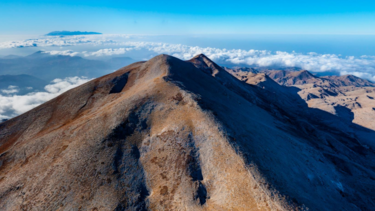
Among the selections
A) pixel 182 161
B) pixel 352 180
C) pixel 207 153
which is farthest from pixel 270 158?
pixel 352 180

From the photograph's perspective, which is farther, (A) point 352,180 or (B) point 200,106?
(A) point 352,180

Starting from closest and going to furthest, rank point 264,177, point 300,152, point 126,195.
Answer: point 264,177, point 126,195, point 300,152

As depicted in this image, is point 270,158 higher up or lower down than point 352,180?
higher up

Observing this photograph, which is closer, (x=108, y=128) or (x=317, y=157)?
(x=108, y=128)

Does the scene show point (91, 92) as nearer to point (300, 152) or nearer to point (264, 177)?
point (264, 177)

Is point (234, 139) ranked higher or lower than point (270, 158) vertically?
higher

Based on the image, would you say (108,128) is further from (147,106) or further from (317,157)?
(317,157)

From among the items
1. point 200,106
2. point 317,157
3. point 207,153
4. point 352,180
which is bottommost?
point 352,180

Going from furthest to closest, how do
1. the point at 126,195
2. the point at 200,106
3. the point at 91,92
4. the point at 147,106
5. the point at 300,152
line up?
the point at 91,92
the point at 300,152
the point at 147,106
the point at 200,106
the point at 126,195

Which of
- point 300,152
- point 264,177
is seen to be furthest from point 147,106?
point 300,152

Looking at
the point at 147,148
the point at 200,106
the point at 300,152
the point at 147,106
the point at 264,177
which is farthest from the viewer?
the point at 300,152
